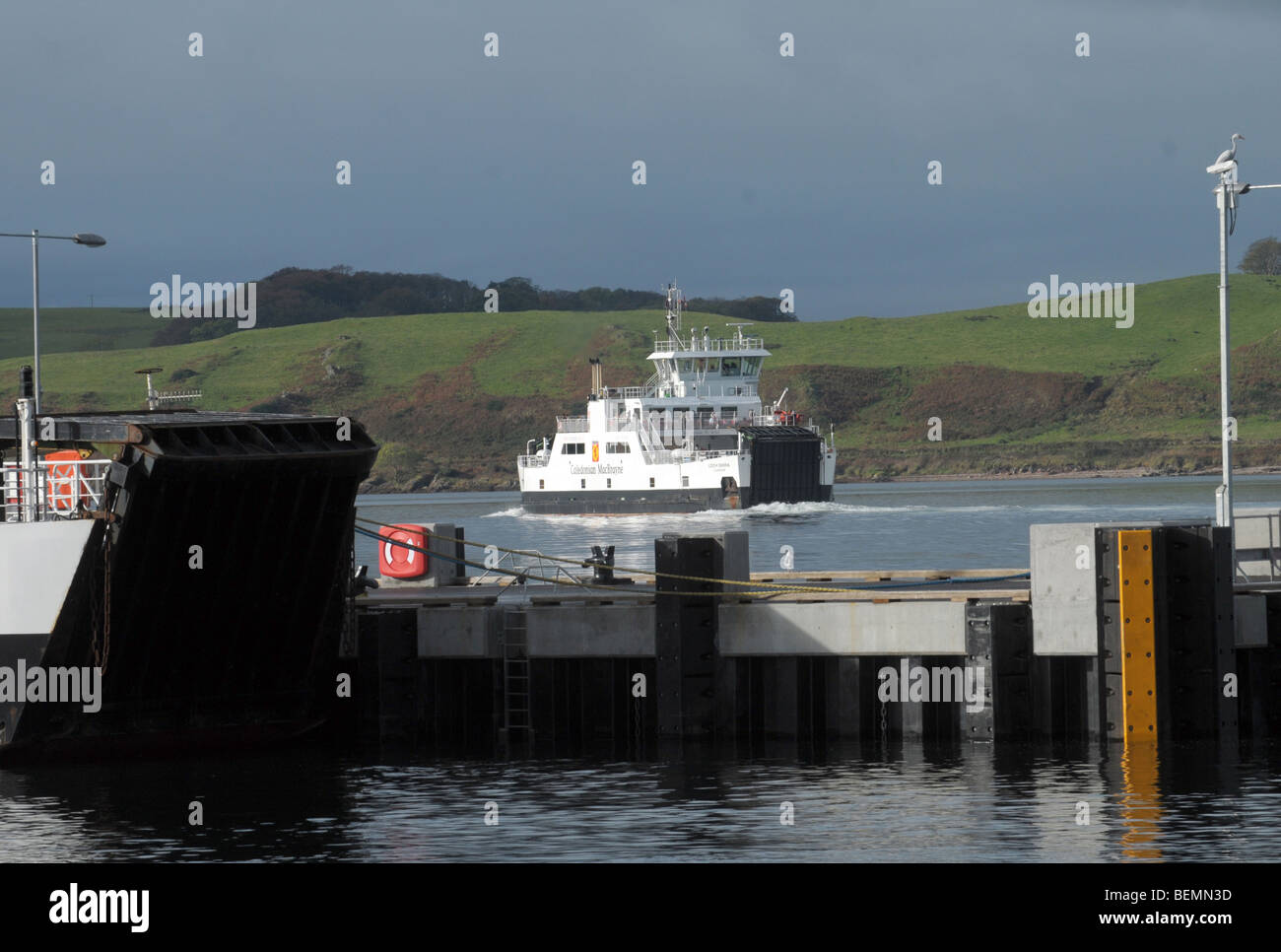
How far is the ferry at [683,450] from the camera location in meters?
119

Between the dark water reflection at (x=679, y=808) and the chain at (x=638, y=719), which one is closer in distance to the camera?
the dark water reflection at (x=679, y=808)

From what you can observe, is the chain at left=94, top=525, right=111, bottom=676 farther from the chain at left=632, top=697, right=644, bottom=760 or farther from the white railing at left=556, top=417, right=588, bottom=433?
the white railing at left=556, top=417, right=588, bottom=433

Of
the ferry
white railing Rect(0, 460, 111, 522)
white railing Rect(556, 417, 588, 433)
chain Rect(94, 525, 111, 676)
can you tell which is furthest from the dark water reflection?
white railing Rect(556, 417, 588, 433)

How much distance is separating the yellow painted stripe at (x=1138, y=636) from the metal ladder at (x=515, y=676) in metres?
8.72

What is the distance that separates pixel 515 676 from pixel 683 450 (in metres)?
93.5

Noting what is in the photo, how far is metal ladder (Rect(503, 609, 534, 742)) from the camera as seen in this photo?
90.5ft

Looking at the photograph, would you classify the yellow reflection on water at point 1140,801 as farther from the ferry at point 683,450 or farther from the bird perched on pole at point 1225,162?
the ferry at point 683,450

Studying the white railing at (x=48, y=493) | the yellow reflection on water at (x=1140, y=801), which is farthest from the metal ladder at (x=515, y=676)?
the yellow reflection on water at (x=1140, y=801)

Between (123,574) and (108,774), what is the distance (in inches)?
113

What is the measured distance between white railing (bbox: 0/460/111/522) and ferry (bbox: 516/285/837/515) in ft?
298

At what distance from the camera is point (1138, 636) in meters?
23.8

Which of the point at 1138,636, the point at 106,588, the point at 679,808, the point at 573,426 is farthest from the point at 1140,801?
the point at 573,426
